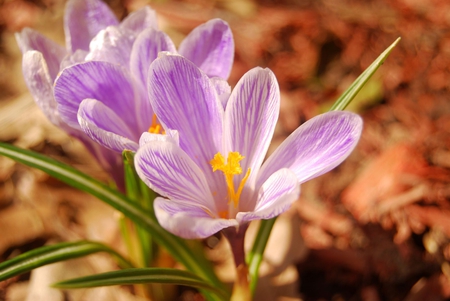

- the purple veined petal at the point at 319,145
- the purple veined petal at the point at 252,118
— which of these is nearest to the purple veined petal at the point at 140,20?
the purple veined petal at the point at 252,118

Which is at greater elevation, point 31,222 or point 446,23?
point 446,23

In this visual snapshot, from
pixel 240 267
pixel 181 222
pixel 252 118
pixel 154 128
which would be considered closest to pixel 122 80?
pixel 154 128

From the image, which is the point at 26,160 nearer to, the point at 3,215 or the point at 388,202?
the point at 3,215

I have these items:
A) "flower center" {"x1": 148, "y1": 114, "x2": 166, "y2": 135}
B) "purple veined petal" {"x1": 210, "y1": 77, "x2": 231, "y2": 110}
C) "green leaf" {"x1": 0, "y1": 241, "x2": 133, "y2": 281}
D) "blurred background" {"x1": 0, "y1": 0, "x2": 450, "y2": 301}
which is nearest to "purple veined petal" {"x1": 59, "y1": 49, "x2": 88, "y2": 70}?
"flower center" {"x1": 148, "y1": 114, "x2": 166, "y2": 135}

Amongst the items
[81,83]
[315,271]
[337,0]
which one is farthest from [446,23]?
[81,83]

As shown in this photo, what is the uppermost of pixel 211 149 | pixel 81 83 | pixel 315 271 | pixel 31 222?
pixel 81 83

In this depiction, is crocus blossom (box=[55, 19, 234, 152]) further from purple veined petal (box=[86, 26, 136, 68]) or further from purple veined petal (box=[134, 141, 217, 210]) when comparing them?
purple veined petal (box=[134, 141, 217, 210])

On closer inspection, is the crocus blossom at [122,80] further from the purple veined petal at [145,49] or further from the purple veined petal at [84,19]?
the purple veined petal at [84,19]
